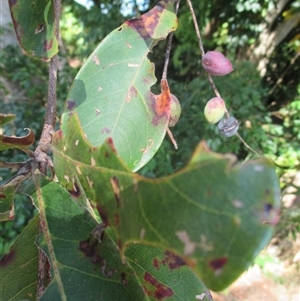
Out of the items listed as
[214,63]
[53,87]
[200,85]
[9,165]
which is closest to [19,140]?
[9,165]

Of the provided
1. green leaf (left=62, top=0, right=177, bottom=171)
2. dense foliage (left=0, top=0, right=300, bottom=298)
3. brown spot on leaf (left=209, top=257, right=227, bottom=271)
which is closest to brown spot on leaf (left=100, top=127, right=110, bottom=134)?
green leaf (left=62, top=0, right=177, bottom=171)

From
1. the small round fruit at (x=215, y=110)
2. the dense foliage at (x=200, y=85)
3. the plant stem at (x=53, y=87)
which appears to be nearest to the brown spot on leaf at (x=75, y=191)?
the plant stem at (x=53, y=87)

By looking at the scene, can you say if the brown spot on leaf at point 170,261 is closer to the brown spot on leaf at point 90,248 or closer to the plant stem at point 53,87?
the brown spot on leaf at point 90,248

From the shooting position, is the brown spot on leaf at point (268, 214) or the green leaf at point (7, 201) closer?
the brown spot on leaf at point (268, 214)

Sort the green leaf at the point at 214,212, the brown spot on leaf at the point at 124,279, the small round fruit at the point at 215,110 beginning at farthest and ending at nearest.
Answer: the small round fruit at the point at 215,110 < the brown spot on leaf at the point at 124,279 < the green leaf at the point at 214,212

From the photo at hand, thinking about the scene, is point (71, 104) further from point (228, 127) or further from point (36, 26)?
point (228, 127)

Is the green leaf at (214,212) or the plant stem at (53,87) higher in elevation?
the green leaf at (214,212)
